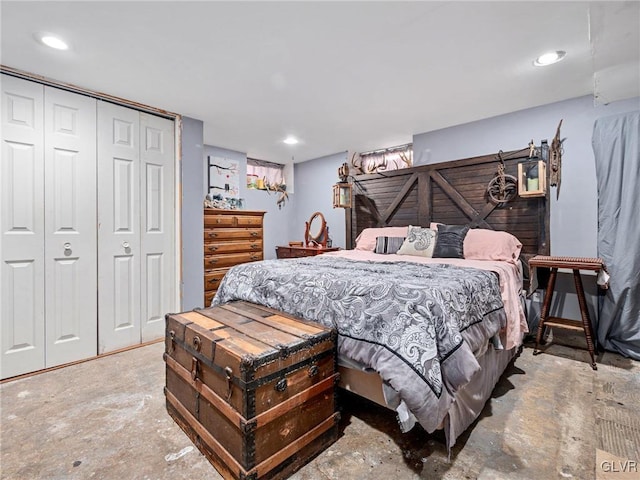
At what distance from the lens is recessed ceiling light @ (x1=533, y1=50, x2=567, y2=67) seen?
2254 mm

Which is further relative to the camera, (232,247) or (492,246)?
(232,247)

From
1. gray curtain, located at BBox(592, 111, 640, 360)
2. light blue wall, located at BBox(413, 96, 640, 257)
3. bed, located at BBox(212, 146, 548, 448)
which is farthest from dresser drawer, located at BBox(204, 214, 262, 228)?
gray curtain, located at BBox(592, 111, 640, 360)

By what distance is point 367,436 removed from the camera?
5.60 ft

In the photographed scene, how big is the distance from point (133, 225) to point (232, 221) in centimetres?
136

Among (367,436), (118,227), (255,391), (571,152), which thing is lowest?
(367,436)

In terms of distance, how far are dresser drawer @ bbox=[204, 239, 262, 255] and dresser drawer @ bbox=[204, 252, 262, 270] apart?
0.17 feet

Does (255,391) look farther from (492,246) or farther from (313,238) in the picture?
(313,238)

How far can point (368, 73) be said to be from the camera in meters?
2.53

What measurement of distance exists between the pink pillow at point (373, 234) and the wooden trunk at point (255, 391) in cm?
225

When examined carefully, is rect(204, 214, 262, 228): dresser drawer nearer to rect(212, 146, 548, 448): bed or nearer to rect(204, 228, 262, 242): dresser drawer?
rect(204, 228, 262, 242): dresser drawer

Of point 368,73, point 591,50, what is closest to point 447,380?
point 368,73

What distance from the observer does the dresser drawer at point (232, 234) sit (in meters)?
3.98

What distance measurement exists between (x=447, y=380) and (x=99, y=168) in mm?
3137

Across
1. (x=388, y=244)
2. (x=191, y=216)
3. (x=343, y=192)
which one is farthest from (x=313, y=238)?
(x=191, y=216)
